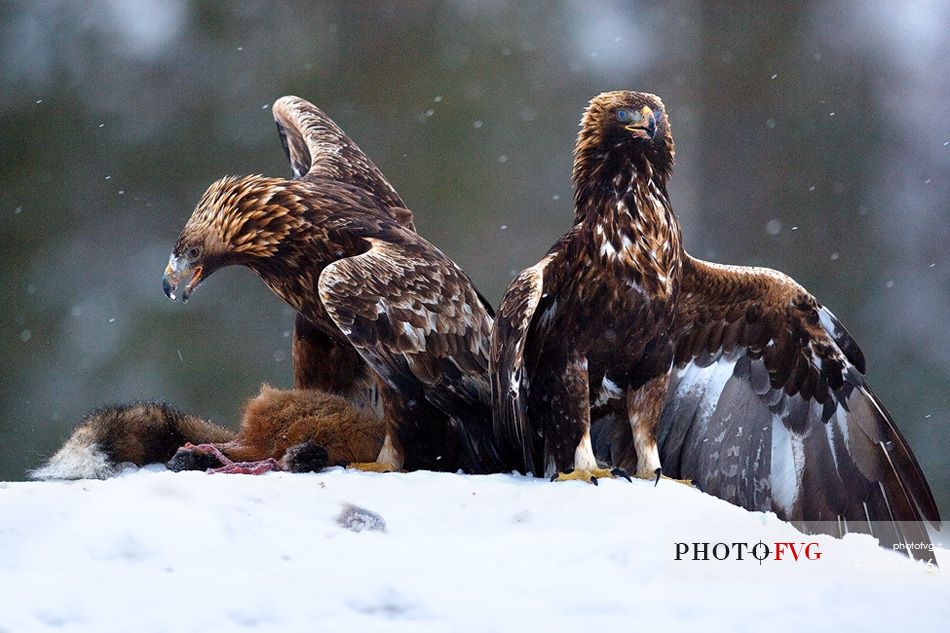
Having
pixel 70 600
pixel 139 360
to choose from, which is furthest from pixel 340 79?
pixel 70 600

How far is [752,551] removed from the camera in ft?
8.67

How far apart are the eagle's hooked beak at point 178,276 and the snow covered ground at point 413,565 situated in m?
0.67

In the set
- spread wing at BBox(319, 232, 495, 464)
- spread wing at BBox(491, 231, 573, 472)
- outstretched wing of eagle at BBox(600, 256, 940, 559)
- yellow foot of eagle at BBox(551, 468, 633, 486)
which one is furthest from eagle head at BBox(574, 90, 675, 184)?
yellow foot of eagle at BBox(551, 468, 633, 486)

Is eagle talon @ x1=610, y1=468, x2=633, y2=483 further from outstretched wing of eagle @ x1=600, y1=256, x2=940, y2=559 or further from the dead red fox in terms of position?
the dead red fox

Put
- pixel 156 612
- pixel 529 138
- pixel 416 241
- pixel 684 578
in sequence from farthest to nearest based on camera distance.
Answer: pixel 529 138, pixel 416 241, pixel 684 578, pixel 156 612

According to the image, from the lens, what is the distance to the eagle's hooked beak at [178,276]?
328cm

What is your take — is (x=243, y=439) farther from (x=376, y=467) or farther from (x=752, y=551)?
(x=752, y=551)

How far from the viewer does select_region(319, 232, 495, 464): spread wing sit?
3.09m

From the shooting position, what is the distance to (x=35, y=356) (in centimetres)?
601

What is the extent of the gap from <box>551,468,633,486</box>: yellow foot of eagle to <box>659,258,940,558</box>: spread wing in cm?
41

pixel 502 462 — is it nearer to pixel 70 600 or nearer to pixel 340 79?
pixel 70 600

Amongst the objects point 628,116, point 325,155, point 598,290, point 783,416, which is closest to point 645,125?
point 628,116

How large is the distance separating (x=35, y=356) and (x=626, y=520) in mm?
4291

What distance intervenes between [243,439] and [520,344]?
35.5 inches
